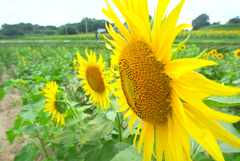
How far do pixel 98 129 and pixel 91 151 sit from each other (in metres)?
0.28

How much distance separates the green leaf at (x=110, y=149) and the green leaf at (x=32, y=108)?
0.67 metres

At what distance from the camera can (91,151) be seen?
127cm

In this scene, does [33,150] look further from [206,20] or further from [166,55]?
[206,20]

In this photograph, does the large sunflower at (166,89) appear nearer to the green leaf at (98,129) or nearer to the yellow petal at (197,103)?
the yellow petal at (197,103)

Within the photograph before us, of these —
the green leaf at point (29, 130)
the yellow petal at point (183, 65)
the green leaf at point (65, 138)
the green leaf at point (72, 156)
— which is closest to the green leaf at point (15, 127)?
the green leaf at point (29, 130)

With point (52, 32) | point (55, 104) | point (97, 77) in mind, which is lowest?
point (55, 104)

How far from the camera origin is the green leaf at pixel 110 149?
110cm

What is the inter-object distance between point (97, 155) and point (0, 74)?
6022 millimetres

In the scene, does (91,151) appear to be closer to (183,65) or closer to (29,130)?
(29,130)

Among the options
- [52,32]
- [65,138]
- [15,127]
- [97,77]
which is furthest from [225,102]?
[52,32]

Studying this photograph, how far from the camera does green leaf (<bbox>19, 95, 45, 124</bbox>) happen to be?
126cm

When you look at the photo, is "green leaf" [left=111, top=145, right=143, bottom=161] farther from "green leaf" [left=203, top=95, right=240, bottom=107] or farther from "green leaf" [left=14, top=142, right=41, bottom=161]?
"green leaf" [left=14, top=142, right=41, bottom=161]

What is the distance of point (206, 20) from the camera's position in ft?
115

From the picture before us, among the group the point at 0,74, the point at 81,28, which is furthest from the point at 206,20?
the point at 0,74
